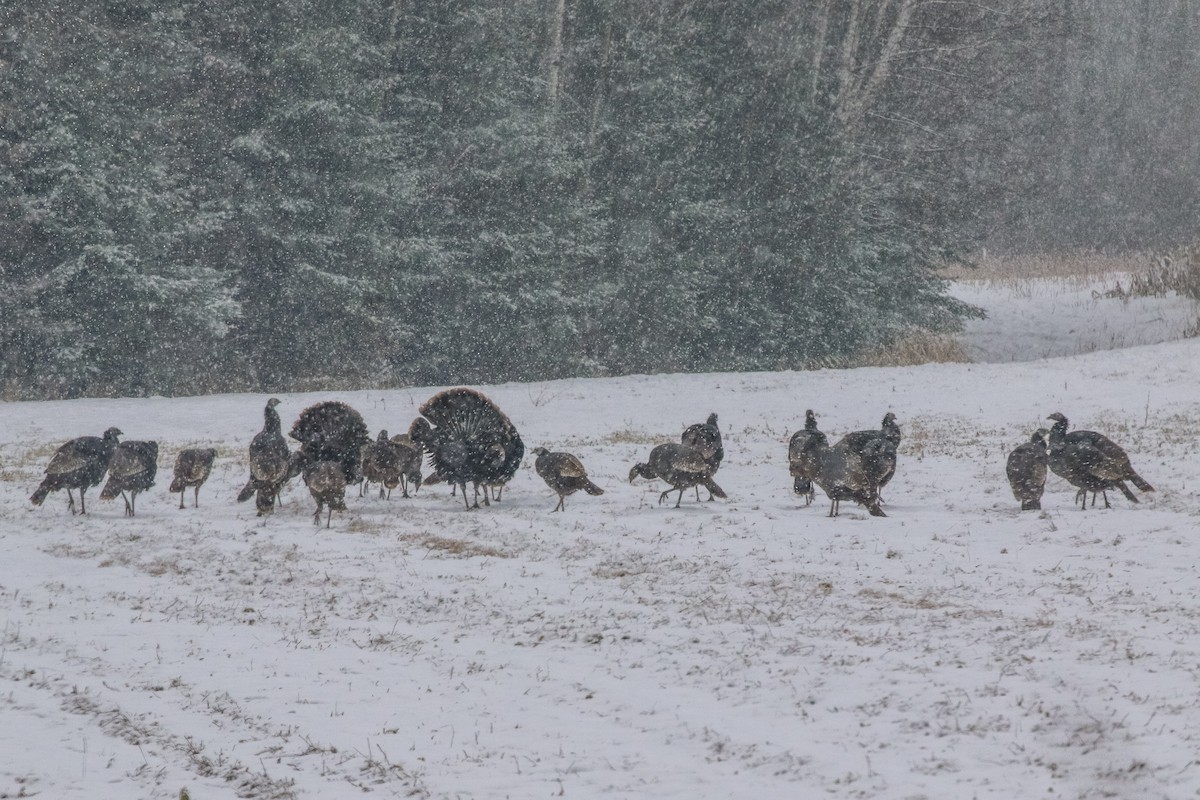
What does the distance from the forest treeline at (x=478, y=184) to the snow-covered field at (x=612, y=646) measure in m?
14.9

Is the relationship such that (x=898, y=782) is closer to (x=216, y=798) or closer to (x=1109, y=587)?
(x=216, y=798)

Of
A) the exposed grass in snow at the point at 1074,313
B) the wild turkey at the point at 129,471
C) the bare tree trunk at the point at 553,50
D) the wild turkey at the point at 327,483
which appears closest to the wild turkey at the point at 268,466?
the wild turkey at the point at 327,483

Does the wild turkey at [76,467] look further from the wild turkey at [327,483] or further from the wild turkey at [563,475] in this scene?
the wild turkey at [563,475]

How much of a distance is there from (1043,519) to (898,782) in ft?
24.0

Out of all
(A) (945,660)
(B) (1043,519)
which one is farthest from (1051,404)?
(A) (945,660)

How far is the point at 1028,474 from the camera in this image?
526 inches

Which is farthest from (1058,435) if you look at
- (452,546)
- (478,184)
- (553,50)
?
(553,50)

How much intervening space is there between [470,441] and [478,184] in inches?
826

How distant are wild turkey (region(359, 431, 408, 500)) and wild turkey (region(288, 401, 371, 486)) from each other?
197 mm

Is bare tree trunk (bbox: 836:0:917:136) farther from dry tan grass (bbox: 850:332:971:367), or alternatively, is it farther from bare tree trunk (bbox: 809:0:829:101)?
dry tan grass (bbox: 850:332:971:367)

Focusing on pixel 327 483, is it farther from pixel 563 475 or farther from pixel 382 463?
pixel 563 475

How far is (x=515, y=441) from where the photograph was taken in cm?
1530

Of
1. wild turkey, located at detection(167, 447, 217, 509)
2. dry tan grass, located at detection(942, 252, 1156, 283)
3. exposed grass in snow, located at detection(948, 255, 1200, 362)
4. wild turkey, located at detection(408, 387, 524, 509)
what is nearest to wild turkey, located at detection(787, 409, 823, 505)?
wild turkey, located at detection(408, 387, 524, 509)

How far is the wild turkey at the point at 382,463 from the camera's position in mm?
15016
